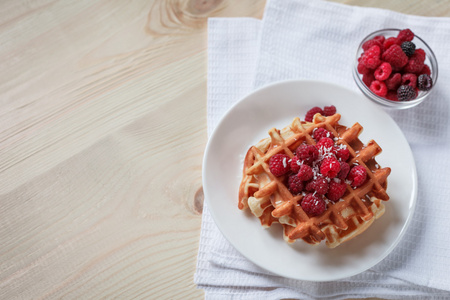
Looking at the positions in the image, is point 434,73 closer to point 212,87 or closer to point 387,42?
point 387,42

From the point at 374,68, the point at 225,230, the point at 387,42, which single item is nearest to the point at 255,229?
the point at 225,230

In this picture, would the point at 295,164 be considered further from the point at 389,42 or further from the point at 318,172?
the point at 389,42

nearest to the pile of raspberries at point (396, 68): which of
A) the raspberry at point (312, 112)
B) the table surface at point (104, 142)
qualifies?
the raspberry at point (312, 112)

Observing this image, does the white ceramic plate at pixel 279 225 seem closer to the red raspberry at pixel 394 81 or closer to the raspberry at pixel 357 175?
the red raspberry at pixel 394 81

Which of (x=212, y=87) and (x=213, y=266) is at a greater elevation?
(x=212, y=87)

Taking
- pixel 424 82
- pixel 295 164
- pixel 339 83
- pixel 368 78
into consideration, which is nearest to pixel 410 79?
pixel 424 82

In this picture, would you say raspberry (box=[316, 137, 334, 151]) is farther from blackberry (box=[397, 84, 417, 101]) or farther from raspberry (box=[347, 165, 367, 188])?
blackberry (box=[397, 84, 417, 101])

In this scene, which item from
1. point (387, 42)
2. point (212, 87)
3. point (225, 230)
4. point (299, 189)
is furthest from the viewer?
point (212, 87)
